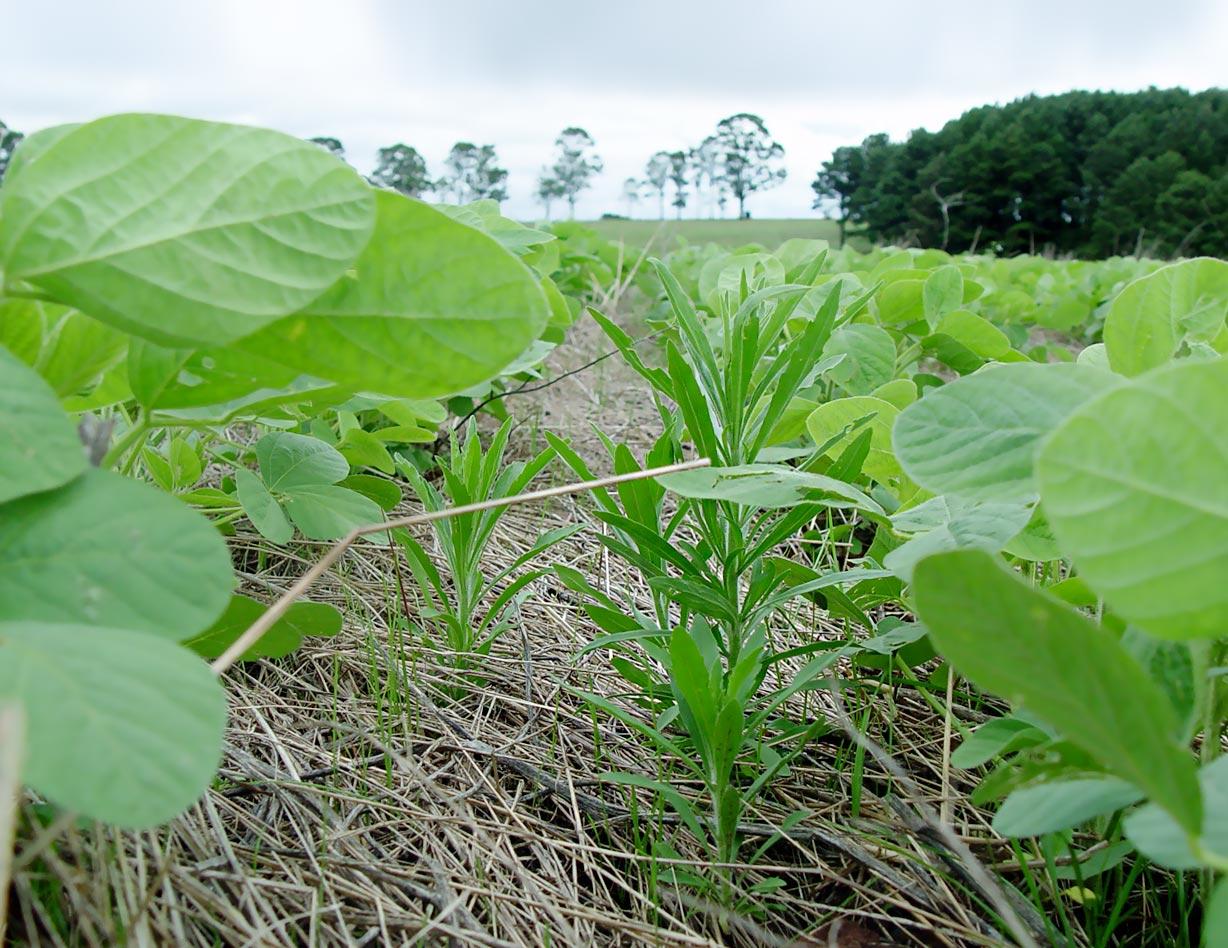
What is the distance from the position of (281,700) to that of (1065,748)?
0.77m

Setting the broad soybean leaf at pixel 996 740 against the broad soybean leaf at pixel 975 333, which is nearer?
the broad soybean leaf at pixel 996 740

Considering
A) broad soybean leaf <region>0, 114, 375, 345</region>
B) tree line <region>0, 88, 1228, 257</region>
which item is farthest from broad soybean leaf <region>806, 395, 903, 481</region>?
tree line <region>0, 88, 1228, 257</region>

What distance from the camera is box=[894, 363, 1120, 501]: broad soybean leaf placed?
0.52 m

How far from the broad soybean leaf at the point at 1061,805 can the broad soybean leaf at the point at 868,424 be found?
40 centimetres

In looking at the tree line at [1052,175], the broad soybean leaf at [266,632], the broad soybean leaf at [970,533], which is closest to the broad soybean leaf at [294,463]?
the broad soybean leaf at [266,632]

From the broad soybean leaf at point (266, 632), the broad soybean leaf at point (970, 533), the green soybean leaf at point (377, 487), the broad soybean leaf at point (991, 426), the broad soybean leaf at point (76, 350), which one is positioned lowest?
the green soybean leaf at point (377, 487)

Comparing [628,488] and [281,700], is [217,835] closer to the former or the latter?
[281,700]

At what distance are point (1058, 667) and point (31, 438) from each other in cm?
49

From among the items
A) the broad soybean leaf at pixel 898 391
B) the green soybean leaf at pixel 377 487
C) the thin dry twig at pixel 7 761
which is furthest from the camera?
the green soybean leaf at pixel 377 487

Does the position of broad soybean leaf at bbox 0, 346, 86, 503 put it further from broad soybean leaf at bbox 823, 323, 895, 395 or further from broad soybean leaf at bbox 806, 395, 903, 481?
broad soybean leaf at bbox 823, 323, 895, 395

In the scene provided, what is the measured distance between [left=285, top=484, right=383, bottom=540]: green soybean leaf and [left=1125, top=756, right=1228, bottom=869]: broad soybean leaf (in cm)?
70

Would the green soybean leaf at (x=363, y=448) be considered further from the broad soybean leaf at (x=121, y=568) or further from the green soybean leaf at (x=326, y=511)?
the broad soybean leaf at (x=121, y=568)

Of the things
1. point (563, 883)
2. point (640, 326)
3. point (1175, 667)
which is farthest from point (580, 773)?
point (640, 326)

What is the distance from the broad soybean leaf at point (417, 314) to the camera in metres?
0.50
